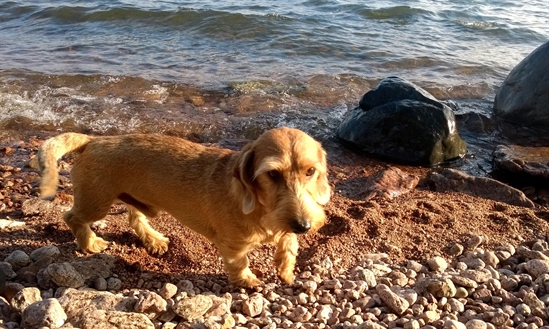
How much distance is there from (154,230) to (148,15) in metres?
13.9

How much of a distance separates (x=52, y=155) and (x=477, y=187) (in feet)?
18.3

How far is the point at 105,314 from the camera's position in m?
3.68

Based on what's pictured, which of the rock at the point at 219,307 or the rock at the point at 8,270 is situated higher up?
the rock at the point at 8,270

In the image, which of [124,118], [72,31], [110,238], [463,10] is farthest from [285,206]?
[463,10]

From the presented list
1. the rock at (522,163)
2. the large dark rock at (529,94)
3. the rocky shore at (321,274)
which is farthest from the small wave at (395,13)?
the rocky shore at (321,274)

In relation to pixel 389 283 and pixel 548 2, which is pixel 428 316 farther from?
pixel 548 2

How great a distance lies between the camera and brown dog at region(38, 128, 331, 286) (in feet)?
13.1

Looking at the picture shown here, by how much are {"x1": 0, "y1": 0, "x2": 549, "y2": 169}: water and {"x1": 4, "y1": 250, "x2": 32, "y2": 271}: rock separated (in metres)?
4.54

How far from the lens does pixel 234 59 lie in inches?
542

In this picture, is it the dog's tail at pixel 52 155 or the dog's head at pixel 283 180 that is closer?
the dog's head at pixel 283 180

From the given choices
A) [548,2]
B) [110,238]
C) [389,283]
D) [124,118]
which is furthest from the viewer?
[548,2]

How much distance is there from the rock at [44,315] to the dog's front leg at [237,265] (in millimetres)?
1407

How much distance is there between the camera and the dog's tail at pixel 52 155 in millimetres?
4219

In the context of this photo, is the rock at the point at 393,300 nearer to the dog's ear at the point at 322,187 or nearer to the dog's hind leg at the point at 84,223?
the dog's ear at the point at 322,187
